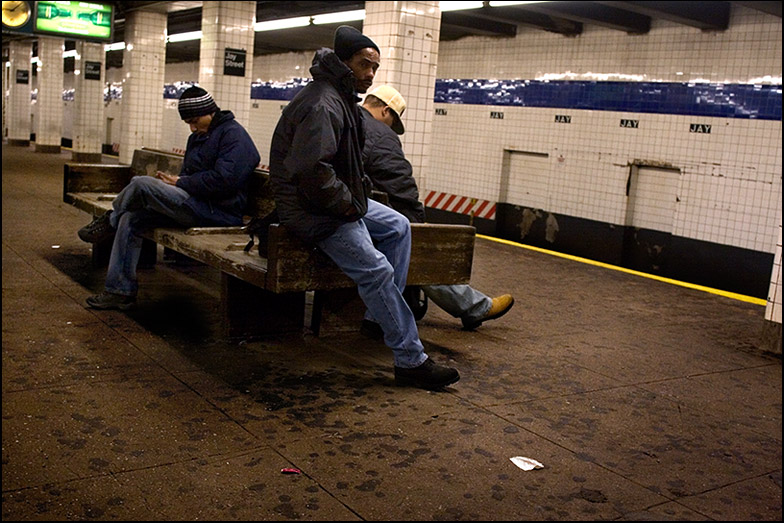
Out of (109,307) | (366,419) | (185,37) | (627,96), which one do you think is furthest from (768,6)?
(185,37)

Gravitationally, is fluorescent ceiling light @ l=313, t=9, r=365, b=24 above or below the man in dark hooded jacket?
above

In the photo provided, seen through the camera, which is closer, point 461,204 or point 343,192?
point 343,192

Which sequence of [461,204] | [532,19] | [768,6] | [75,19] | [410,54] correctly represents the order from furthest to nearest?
1. [75,19]
2. [461,204]
3. [532,19]
4. [768,6]
5. [410,54]

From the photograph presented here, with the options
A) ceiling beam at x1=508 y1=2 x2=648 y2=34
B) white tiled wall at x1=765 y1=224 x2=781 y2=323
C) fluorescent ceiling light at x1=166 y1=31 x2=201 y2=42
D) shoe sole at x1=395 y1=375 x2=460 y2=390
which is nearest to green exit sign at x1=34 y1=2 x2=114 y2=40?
fluorescent ceiling light at x1=166 y1=31 x2=201 y2=42

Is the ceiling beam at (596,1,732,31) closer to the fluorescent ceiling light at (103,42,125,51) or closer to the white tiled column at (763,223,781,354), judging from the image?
the white tiled column at (763,223,781,354)

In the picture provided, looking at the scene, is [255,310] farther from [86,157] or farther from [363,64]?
[86,157]

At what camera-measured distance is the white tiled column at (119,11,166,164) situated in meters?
16.3

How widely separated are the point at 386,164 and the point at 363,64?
999 millimetres

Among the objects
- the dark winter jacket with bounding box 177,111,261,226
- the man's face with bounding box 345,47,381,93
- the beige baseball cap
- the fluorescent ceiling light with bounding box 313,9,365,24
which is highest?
the fluorescent ceiling light with bounding box 313,9,365,24

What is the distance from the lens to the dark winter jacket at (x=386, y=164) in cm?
496

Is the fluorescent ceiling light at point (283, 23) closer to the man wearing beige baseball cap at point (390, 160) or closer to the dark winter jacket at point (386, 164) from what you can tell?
the man wearing beige baseball cap at point (390, 160)

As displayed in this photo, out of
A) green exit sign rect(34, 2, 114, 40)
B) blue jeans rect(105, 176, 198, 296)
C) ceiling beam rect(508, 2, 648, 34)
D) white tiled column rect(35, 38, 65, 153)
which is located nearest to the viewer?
blue jeans rect(105, 176, 198, 296)

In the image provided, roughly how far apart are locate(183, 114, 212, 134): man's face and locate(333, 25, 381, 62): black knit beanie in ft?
5.51

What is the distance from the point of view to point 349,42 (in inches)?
159
